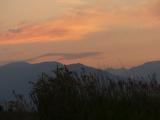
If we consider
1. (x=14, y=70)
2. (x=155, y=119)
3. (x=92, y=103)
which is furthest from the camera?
(x=14, y=70)

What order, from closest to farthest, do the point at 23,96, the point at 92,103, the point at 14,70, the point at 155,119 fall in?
the point at 155,119 → the point at 92,103 → the point at 23,96 → the point at 14,70

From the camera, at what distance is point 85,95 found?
1442 cm

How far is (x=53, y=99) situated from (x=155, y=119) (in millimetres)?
2451

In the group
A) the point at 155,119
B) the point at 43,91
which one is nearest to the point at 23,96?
the point at 43,91

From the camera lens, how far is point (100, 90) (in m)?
14.6

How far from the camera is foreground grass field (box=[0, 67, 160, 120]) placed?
13875mm

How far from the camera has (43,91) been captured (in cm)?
1452

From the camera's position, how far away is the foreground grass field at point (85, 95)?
1388 centimetres

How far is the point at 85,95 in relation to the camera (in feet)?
47.3

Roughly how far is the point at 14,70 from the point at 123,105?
157353mm

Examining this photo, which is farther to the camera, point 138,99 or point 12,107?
point 12,107

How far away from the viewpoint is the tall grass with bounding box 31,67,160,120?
13883mm

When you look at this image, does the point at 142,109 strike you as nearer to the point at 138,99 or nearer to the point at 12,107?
the point at 138,99

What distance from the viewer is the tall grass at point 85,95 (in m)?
13.9
